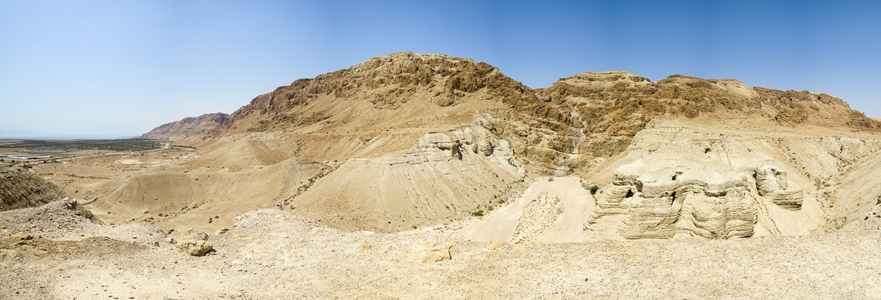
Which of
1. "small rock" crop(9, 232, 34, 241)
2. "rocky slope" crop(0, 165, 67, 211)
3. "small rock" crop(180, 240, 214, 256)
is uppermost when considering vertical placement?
"rocky slope" crop(0, 165, 67, 211)

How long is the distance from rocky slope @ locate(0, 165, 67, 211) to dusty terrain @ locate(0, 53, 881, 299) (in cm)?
346

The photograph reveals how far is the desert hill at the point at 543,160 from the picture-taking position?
19.4 meters

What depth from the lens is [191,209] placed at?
38875 mm

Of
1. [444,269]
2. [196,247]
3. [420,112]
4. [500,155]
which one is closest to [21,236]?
[196,247]

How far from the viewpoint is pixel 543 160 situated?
56406 mm

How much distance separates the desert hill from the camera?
19406mm

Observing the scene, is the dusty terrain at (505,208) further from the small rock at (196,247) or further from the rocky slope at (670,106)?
the rocky slope at (670,106)

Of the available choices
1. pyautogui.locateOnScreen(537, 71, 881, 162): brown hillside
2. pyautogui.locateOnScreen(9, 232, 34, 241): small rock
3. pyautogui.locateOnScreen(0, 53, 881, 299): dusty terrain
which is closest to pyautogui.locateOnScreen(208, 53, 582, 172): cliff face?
pyautogui.locateOnScreen(0, 53, 881, 299): dusty terrain

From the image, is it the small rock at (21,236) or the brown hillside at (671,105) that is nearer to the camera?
the small rock at (21,236)

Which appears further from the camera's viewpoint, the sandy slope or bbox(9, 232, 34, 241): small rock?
the sandy slope

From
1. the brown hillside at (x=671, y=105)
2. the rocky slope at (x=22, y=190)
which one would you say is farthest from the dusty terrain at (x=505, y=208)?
the rocky slope at (x=22, y=190)

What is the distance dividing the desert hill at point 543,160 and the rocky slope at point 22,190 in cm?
1180

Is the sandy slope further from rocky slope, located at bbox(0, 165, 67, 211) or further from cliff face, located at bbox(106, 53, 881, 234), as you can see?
rocky slope, located at bbox(0, 165, 67, 211)

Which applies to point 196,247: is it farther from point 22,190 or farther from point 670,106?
point 670,106
